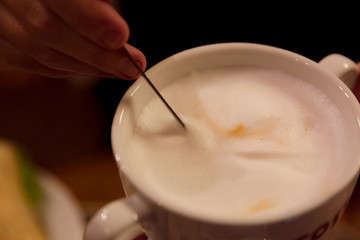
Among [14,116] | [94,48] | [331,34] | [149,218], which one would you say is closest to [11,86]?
[14,116]

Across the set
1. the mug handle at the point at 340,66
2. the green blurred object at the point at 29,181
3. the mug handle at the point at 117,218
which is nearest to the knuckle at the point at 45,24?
the mug handle at the point at 117,218

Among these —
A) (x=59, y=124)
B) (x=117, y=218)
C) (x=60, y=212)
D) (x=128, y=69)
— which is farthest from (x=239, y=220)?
(x=59, y=124)

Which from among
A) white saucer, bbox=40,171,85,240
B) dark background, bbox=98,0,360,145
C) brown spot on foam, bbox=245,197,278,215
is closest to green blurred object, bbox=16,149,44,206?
white saucer, bbox=40,171,85,240

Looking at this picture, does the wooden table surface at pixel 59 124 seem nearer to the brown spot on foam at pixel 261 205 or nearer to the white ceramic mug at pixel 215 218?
the white ceramic mug at pixel 215 218

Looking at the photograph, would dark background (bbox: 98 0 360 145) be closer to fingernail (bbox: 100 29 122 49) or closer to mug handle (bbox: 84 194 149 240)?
fingernail (bbox: 100 29 122 49)

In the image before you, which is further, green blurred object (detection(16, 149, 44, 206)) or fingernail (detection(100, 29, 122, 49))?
green blurred object (detection(16, 149, 44, 206))
